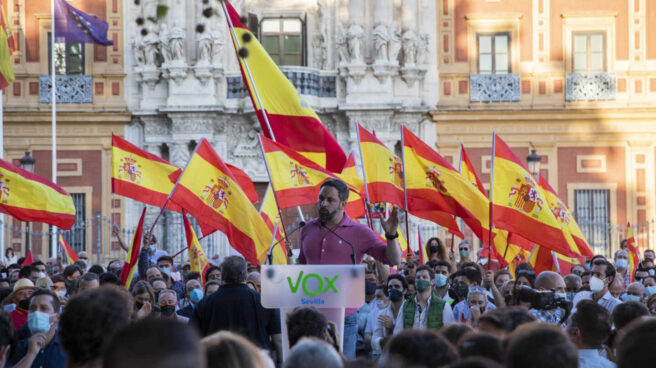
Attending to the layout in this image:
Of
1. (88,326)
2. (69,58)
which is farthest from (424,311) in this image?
(69,58)

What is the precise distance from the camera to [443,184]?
46.4 ft

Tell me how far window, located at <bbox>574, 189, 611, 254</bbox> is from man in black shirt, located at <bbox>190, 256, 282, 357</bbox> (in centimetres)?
2054

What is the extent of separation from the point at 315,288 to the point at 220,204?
647 cm

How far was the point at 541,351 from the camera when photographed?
417 centimetres

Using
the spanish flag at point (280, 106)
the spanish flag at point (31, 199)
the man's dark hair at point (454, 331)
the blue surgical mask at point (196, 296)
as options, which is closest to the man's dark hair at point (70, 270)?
the spanish flag at point (31, 199)

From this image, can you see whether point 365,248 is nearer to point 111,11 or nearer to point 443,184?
point 443,184

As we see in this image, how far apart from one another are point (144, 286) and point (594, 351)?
4.28m

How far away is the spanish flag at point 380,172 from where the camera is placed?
14659mm

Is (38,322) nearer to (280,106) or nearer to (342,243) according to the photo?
(342,243)

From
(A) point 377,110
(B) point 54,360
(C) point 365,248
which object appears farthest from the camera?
(A) point 377,110

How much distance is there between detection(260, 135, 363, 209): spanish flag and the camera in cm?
1267

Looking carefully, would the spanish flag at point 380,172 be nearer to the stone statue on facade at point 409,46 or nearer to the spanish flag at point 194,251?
the spanish flag at point 194,251

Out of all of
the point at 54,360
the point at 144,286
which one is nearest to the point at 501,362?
the point at 54,360

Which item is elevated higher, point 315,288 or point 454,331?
point 315,288
